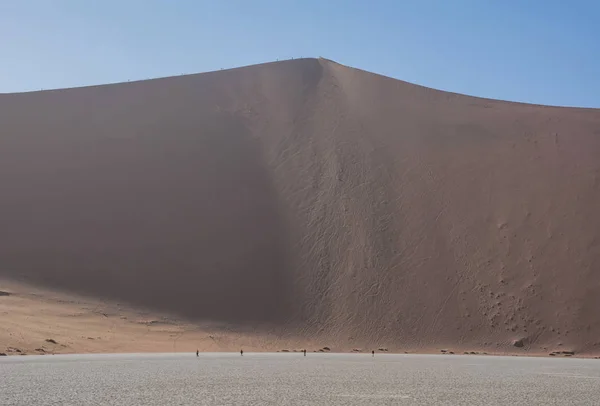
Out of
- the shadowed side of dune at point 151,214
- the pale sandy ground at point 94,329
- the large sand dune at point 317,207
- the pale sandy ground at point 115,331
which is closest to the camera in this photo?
the pale sandy ground at point 94,329

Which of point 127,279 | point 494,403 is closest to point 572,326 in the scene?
point 127,279

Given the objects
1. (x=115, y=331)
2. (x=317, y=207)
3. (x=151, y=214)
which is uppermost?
(x=317, y=207)

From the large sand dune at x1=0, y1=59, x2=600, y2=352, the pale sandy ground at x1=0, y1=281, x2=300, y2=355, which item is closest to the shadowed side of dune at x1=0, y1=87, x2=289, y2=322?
the large sand dune at x1=0, y1=59, x2=600, y2=352

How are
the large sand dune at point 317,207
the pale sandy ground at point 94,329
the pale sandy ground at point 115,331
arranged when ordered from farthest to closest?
the large sand dune at point 317,207, the pale sandy ground at point 115,331, the pale sandy ground at point 94,329

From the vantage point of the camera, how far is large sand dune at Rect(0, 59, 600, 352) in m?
32.8

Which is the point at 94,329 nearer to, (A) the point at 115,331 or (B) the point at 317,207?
(A) the point at 115,331

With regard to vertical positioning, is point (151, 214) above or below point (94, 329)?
above

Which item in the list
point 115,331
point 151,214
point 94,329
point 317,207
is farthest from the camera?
point 317,207

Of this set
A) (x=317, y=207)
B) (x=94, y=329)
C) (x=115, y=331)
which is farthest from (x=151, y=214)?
(x=94, y=329)

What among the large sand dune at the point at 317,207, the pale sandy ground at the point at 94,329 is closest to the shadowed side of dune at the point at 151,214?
the large sand dune at the point at 317,207

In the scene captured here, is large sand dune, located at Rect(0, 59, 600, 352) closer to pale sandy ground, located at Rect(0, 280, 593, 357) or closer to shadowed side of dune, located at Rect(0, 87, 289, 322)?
shadowed side of dune, located at Rect(0, 87, 289, 322)

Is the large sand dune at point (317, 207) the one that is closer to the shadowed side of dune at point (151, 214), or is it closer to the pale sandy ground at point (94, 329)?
the shadowed side of dune at point (151, 214)

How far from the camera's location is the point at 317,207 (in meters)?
39.6

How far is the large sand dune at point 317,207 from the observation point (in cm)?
3278
